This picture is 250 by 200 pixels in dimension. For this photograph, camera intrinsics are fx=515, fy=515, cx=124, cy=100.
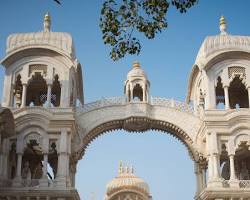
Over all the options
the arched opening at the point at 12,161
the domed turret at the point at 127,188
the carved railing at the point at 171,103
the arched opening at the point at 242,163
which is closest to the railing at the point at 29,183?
the arched opening at the point at 12,161

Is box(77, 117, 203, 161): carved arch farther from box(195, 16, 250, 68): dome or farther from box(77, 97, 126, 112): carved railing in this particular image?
box(195, 16, 250, 68): dome

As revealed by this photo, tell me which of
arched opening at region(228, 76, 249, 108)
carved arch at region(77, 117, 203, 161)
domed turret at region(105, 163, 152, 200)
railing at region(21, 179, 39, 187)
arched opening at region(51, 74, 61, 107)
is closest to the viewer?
railing at region(21, 179, 39, 187)

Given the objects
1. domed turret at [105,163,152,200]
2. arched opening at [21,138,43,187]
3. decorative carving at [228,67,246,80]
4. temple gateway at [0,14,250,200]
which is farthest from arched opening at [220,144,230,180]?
domed turret at [105,163,152,200]

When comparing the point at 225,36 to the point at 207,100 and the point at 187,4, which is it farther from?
the point at 187,4

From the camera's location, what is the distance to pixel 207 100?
19094 mm

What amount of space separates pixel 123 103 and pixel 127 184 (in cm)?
1065

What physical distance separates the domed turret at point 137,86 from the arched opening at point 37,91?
3348 millimetres

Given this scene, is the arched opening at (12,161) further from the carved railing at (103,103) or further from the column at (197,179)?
the column at (197,179)

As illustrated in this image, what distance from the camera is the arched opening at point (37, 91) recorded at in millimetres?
20234

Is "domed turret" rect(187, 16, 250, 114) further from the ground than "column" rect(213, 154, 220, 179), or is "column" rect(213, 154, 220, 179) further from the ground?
"domed turret" rect(187, 16, 250, 114)

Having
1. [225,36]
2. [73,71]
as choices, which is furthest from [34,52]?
[225,36]

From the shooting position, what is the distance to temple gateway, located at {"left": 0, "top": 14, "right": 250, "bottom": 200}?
700 inches

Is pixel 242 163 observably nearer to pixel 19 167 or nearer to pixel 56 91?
pixel 56 91

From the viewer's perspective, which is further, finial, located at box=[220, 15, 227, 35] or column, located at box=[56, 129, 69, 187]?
finial, located at box=[220, 15, 227, 35]
